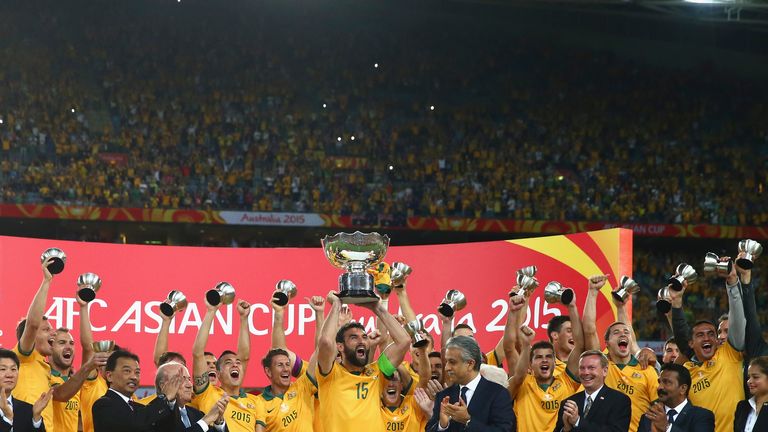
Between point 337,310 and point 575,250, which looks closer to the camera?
point 337,310

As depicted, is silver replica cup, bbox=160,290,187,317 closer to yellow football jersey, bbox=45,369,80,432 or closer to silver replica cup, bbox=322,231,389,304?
yellow football jersey, bbox=45,369,80,432

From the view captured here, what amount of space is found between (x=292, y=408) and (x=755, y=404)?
118 inches

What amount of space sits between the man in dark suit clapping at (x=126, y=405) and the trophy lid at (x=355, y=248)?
3.87 feet

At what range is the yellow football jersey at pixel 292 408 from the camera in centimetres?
786

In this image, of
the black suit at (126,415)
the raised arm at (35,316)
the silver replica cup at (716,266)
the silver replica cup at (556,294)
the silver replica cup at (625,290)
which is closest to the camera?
the black suit at (126,415)

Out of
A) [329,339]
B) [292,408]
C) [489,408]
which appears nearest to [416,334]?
[329,339]

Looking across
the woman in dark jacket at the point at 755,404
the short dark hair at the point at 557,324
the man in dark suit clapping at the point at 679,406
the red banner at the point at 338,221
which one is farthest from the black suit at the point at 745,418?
the red banner at the point at 338,221

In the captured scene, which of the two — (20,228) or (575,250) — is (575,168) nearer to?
(20,228)

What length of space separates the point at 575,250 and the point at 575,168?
661 inches

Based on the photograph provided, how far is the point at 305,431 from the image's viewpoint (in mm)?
7883

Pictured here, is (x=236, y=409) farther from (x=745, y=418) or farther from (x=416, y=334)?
(x=745, y=418)

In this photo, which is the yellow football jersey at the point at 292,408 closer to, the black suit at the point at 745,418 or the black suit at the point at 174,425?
the black suit at the point at 174,425

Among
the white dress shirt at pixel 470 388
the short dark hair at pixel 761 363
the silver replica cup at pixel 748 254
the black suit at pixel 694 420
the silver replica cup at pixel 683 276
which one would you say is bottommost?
the black suit at pixel 694 420

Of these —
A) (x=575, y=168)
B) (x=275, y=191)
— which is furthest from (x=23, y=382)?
(x=575, y=168)
